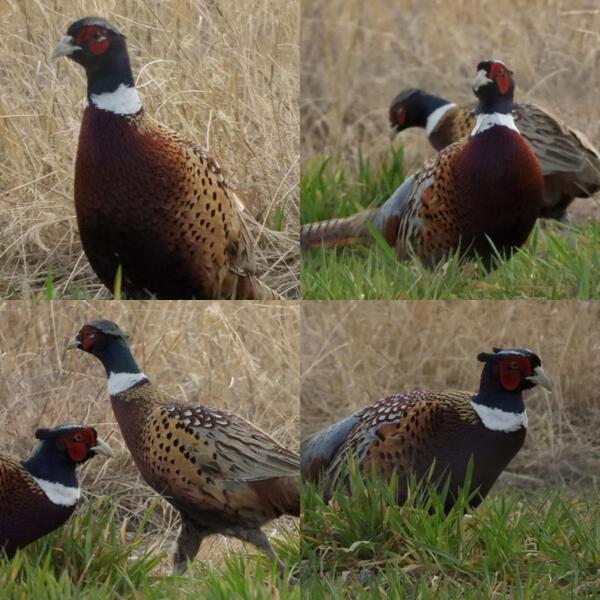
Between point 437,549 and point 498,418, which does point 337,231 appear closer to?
point 498,418

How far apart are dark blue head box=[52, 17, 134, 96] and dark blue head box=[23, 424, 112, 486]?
849 mm

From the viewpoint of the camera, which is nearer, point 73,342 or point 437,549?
point 437,549

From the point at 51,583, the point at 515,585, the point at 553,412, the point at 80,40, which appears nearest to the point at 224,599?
the point at 51,583

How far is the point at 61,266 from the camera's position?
455 centimetres

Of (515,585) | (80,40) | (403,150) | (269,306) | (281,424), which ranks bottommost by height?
(515,585)

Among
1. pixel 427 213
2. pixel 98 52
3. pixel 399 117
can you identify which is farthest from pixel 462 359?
pixel 98 52

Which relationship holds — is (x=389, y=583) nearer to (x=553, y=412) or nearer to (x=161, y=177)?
(x=553, y=412)

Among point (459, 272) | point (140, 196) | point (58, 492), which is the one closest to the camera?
point (140, 196)

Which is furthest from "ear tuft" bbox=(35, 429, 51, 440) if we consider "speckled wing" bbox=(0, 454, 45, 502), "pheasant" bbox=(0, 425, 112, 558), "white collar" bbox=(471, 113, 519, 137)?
"white collar" bbox=(471, 113, 519, 137)

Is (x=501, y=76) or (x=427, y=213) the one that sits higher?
(x=501, y=76)

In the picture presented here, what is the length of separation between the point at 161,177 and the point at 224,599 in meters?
1.03

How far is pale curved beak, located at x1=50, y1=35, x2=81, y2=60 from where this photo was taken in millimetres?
4340

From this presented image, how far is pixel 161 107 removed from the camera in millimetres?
4547

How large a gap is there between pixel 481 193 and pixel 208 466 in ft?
3.17
